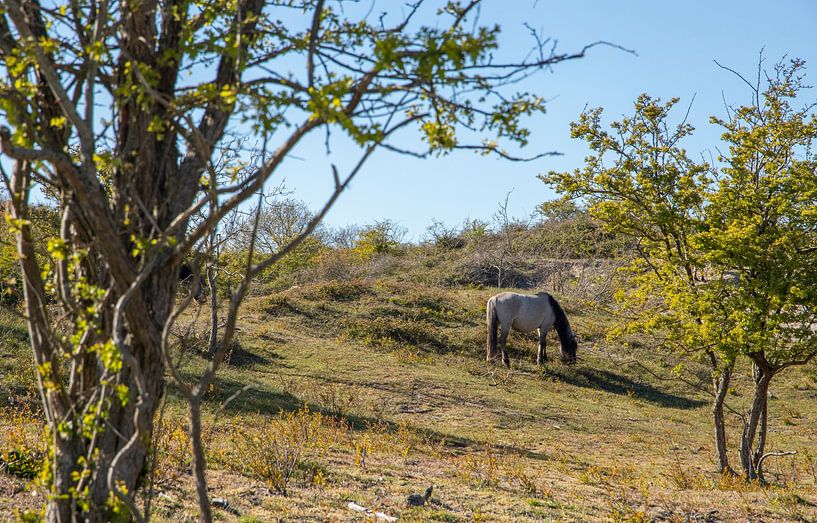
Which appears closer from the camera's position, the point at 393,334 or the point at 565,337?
the point at 565,337

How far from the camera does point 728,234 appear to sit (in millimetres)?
9344

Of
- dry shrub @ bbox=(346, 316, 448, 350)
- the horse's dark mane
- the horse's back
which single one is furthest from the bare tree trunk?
the horse's dark mane

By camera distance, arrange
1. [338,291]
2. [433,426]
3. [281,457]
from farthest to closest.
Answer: [338,291]
[433,426]
[281,457]

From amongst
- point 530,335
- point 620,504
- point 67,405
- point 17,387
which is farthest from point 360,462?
point 530,335

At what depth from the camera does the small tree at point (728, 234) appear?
9430 mm

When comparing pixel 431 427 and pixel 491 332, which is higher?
pixel 491 332

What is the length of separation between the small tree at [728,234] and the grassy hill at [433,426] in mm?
1802

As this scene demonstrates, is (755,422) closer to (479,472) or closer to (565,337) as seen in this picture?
(479,472)

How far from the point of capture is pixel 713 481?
995cm

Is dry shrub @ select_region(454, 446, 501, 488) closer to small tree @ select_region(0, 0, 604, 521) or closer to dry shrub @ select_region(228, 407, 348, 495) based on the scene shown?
dry shrub @ select_region(228, 407, 348, 495)

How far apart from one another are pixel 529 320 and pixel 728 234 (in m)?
11.0

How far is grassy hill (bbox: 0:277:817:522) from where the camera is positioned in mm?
7137

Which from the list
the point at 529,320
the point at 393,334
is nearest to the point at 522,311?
the point at 529,320

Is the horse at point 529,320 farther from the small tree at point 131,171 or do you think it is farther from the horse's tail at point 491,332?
the small tree at point 131,171
